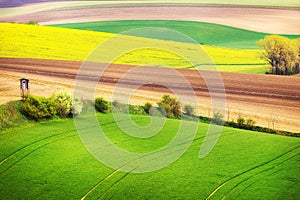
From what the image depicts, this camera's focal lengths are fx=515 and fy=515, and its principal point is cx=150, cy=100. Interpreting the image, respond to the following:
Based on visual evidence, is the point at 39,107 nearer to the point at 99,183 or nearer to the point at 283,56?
the point at 99,183

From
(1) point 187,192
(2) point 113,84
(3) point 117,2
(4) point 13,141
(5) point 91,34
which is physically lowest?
(1) point 187,192

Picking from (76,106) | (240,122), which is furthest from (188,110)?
(76,106)

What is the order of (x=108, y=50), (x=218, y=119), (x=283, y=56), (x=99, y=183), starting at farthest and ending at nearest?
(x=108, y=50) < (x=283, y=56) < (x=218, y=119) < (x=99, y=183)

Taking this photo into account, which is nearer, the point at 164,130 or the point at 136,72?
the point at 164,130

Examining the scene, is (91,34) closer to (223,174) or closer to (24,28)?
(24,28)

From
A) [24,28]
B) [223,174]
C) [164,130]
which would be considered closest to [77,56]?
[24,28]

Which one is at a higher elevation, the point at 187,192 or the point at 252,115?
the point at 252,115

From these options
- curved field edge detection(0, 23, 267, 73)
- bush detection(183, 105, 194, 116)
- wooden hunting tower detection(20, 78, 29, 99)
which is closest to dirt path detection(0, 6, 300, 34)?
curved field edge detection(0, 23, 267, 73)

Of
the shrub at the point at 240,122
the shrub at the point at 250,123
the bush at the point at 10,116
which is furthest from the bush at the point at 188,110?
the bush at the point at 10,116
